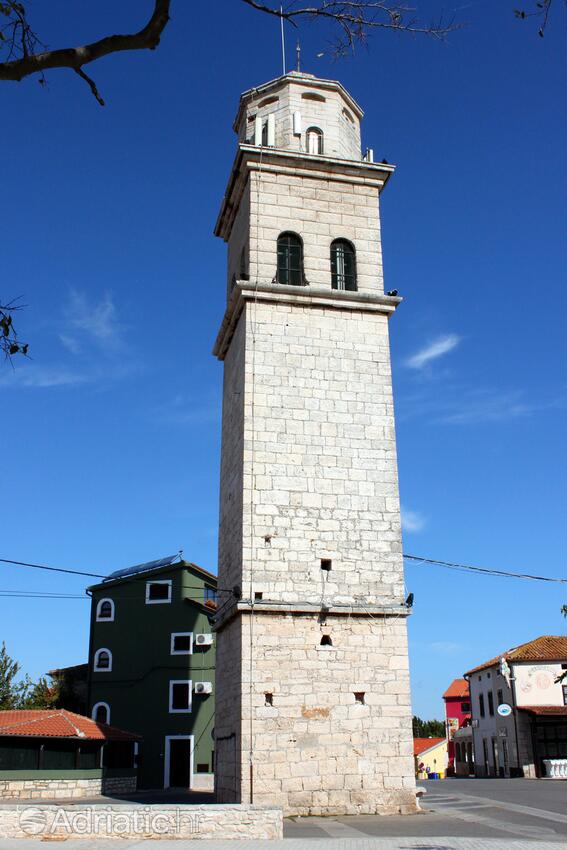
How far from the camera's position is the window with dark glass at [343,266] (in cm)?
1858

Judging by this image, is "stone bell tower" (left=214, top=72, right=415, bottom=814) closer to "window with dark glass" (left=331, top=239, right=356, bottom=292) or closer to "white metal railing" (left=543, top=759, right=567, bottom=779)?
"window with dark glass" (left=331, top=239, right=356, bottom=292)

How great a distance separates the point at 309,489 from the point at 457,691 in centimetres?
5419

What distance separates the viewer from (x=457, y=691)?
64.2 meters

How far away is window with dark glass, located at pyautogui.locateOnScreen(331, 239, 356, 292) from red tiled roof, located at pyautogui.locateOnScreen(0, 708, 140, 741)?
16.0m

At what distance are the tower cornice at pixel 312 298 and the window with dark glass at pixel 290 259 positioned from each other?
59 centimetres

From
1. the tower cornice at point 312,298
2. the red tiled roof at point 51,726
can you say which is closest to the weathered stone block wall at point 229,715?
the tower cornice at point 312,298

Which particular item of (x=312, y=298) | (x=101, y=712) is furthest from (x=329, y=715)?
(x=101, y=712)

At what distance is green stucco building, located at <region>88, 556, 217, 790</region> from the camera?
28.9 meters

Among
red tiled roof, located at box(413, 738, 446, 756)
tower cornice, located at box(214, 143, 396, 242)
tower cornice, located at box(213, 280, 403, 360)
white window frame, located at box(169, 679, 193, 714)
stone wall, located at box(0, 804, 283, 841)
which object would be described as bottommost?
red tiled roof, located at box(413, 738, 446, 756)

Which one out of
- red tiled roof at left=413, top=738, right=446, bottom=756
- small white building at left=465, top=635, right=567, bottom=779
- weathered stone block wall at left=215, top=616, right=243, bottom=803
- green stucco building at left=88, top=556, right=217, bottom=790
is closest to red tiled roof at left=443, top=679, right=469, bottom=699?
red tiled roof at left=413, top=738, right=446, bottom=756

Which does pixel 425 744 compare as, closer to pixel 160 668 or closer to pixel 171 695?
pixel 171 695

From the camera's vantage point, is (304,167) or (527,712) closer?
(304,167)

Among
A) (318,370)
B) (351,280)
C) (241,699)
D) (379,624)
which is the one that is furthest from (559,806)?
(351,280)

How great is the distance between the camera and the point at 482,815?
1492 cm
